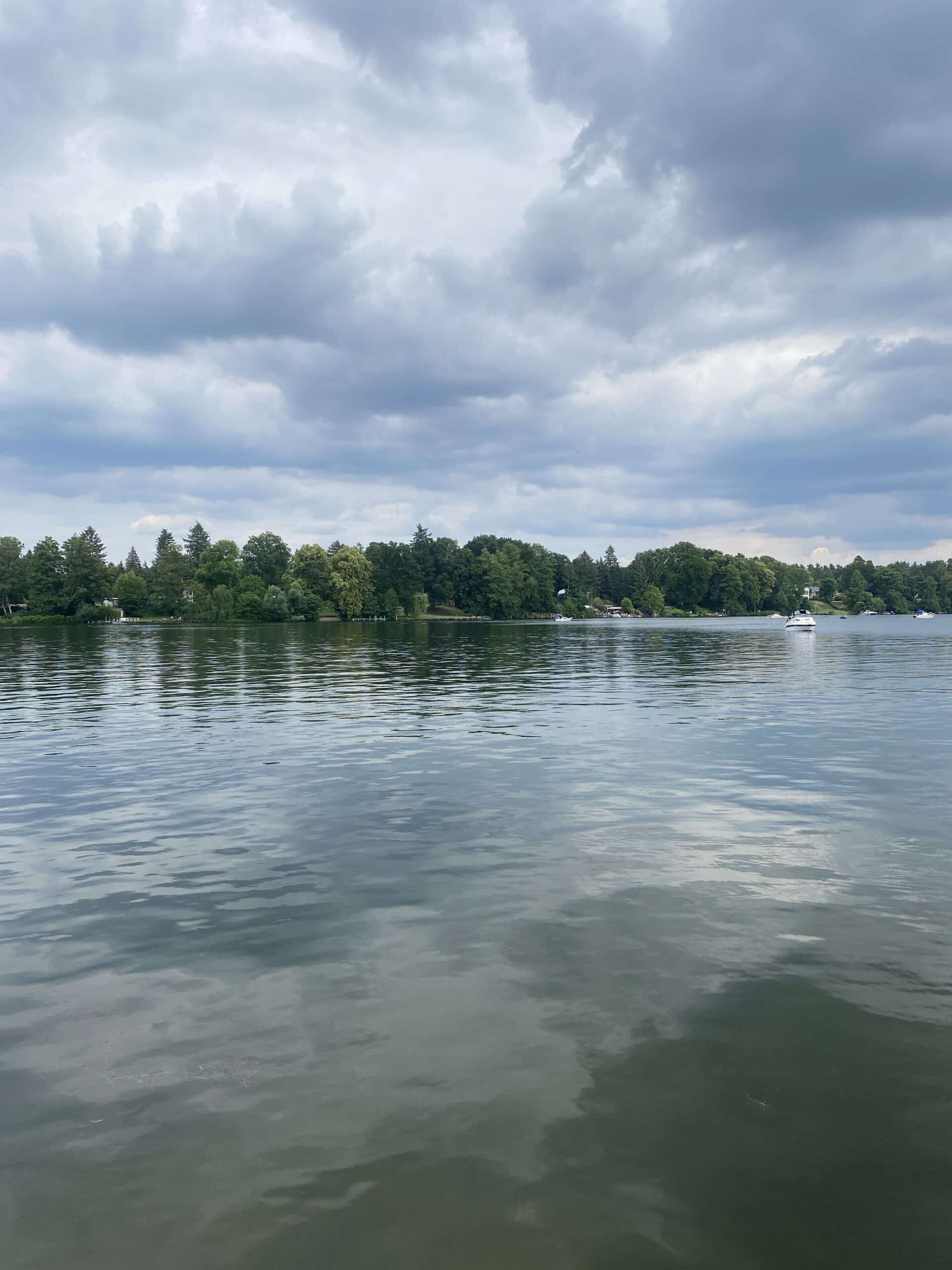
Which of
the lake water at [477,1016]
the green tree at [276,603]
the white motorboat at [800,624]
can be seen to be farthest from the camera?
the green tree at [276,603]

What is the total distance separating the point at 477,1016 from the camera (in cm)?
896

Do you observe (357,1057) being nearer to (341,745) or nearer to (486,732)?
(341,745)

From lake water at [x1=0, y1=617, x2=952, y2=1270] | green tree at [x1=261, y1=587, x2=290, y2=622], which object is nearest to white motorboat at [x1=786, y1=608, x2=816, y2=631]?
green tree at [x1=261, y1=587, x2=290, y2=622]

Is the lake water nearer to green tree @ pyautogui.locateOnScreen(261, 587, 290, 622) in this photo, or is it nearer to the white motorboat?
the white motorboat

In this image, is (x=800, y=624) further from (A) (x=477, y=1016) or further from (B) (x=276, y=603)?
(A) (x=477, y=1016)

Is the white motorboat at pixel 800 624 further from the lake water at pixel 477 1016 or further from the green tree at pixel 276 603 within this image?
the lake water at pixel 477 1016

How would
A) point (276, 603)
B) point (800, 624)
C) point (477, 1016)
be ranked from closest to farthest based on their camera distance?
1. point (477, 1016)
2. point (800, 624)
3. point (276, 603)

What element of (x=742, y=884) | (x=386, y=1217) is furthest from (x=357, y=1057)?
(x=742, y=884)

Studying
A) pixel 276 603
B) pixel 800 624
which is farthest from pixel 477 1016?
pixel 276 603

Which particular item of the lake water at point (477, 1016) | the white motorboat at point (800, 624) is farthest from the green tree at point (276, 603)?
the lake water at point (477, 1016)

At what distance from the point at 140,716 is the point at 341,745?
12455 millimetres

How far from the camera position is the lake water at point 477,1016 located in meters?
5.98

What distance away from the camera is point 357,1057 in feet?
26.7

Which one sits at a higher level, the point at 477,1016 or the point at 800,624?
the point at 800,624
